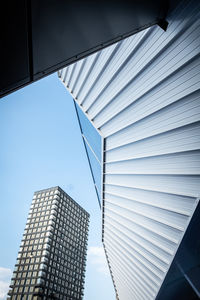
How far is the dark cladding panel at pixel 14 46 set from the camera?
1433 millimetres

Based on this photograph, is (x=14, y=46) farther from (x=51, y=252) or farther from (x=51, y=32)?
(x=51, y=252)


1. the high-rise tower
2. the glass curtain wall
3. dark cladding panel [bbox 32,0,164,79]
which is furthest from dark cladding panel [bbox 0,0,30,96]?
the high-rise tower

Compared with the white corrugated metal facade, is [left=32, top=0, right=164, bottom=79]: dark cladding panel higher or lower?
lower

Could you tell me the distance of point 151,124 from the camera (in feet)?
25.8

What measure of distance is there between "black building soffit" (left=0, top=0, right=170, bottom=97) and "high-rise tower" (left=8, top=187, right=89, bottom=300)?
242 feet

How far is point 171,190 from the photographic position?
894 cm

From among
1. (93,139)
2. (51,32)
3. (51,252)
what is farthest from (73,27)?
(51,252)

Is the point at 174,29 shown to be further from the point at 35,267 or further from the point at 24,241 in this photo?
the point at 24,241

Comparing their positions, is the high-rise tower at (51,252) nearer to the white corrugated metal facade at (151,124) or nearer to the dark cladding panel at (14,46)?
the white corrugated metal facade at (151,124)

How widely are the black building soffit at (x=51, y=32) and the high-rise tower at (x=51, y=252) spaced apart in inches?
2905

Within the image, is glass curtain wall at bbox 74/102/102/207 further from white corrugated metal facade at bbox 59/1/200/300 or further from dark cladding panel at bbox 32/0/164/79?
dark cladding panel at bbox 32/0/164/79

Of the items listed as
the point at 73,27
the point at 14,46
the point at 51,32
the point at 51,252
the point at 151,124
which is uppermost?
the point at 151,124

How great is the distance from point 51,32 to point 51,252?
3057 inches

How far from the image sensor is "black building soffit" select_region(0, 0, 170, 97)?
5.17 feet
